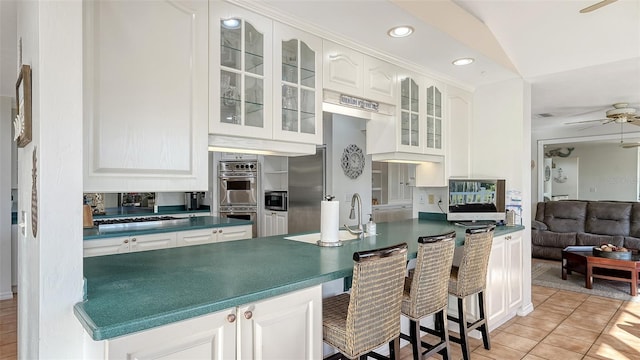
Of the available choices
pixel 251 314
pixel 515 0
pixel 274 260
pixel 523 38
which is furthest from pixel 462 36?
pixel 251 314

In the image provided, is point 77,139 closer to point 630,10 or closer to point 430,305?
point 430,305

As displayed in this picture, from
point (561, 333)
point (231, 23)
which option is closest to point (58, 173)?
point (231, 23)

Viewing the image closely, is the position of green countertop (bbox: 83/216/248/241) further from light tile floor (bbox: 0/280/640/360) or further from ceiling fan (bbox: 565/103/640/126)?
ceiling fan (bbox: 565/103/640/126)

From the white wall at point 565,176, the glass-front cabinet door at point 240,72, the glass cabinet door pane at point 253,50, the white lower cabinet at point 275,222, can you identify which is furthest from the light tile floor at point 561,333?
the white wall at point 565,176

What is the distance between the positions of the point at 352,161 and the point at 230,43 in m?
4.07

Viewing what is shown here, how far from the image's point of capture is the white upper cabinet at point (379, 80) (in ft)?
8.83

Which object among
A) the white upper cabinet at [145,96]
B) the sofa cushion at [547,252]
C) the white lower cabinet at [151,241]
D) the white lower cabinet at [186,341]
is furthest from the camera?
the sofa cushion at [547,252]

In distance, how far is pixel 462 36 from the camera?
2576mm

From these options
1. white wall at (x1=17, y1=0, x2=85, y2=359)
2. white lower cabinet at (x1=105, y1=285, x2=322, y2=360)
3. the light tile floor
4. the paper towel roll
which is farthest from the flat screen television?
white wall at (x1=17, y1=0, x2=85, y2=359)

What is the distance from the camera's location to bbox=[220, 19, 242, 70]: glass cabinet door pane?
1.91 m

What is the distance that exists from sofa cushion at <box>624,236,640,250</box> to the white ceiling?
2654 mm

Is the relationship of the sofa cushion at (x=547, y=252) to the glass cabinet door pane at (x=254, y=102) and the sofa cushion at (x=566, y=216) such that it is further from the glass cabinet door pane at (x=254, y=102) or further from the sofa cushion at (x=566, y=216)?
the glass cabinet door pane at (x=254, y=102)

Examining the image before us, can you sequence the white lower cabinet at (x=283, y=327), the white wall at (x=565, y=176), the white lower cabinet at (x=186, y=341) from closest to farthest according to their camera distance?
the white lower cabinet at (x=186, y=341) < the white lower cabinet at (x=283, y=327) < the white wall at (x=565, y=176)

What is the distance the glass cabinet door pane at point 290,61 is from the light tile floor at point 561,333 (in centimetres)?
205
